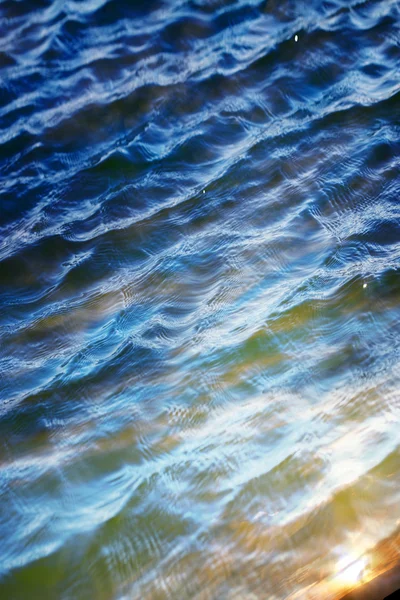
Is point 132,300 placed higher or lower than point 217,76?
lower

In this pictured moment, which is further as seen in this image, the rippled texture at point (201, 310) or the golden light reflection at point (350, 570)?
the rippled texture at point (201, 310)

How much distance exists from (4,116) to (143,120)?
923 millimetres

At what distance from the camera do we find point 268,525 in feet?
5.44

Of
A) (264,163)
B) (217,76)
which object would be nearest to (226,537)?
(264,163)

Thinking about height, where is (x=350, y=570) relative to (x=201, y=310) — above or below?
below

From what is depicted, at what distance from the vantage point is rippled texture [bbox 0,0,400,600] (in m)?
1.67

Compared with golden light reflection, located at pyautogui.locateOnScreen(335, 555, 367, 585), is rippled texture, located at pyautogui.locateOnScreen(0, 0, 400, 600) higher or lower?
higher

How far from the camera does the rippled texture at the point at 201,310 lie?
5.47 feet

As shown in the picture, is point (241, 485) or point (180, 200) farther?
point (180, 200)

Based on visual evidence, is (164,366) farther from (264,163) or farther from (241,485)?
(264,163)

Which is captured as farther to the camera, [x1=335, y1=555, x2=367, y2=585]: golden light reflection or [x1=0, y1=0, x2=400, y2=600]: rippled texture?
[x1=0, y1=0, x2=400, y2=600]: rippled texture

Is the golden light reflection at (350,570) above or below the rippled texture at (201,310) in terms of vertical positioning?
below

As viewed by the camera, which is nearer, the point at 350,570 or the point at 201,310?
the point at 350,570

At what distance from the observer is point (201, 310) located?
2.42 m
